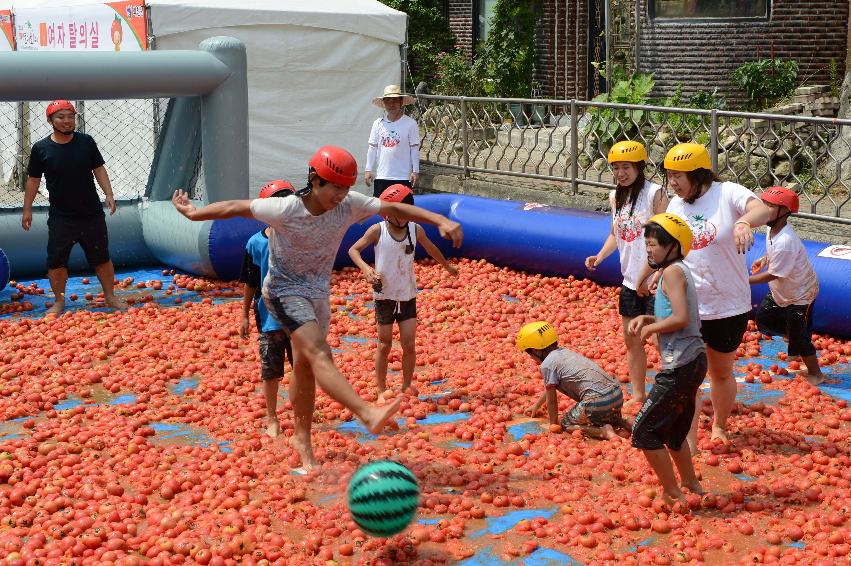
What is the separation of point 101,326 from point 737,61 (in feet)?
37.3

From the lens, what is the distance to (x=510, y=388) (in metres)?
8.39

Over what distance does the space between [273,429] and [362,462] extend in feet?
2.79

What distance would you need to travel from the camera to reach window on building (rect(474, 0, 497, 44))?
79.3 feet

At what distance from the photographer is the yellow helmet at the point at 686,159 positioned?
21.1 feet

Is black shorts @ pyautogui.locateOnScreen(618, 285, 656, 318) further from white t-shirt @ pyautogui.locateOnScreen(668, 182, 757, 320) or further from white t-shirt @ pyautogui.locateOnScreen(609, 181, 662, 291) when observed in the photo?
white t-shirt @ pyautogui.locateOnScreen(668, 182, 757, 320)

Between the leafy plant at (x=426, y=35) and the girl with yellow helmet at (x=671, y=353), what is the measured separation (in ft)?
63.2

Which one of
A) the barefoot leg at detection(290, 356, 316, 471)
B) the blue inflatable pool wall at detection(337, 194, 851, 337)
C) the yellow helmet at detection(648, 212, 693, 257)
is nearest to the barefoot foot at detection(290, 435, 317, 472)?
the barefoot leg at detection(290, 356, 316, 471)

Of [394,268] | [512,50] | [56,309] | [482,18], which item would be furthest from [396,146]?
[482,18]

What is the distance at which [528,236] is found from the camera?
12430 millimetres

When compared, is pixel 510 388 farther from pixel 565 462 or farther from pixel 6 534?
pixel 6 534

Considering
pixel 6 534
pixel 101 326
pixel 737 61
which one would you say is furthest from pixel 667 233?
pixel 737 61

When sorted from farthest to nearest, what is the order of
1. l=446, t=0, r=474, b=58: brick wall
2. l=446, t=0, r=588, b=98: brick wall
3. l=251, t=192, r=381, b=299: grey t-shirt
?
l=446, t=0, r=474, b=58: brick wall
l=446, t=0, r=588, b=98: brick wall
l=251, t=192, r=381, b=299: grey t-shirt

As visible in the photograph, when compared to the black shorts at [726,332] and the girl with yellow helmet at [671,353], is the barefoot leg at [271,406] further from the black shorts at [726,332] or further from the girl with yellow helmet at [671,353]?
the black shorts at [726,332]

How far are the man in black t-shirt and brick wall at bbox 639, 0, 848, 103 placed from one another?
404 inches
